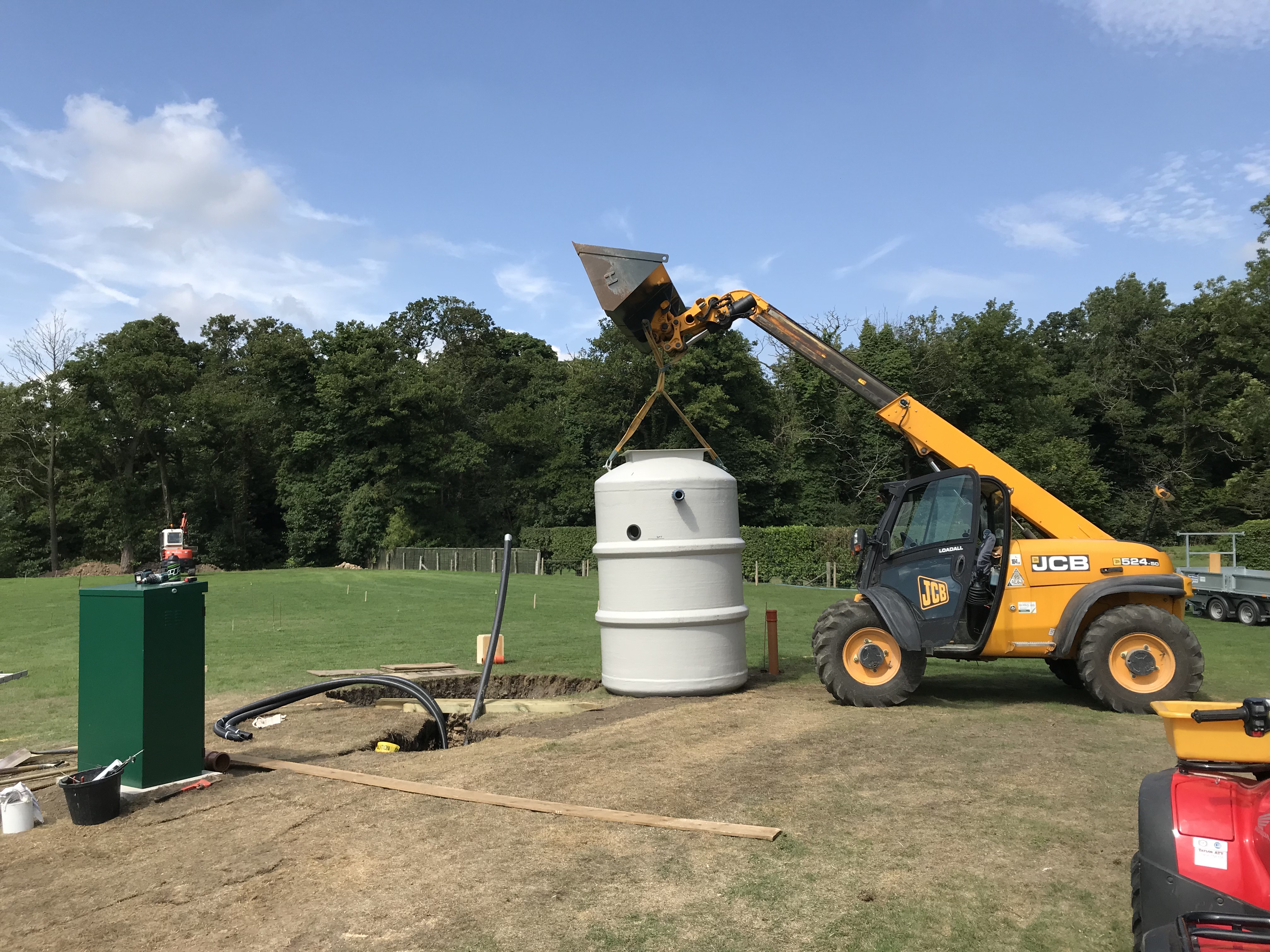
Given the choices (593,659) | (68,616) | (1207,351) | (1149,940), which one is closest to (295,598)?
(68,616)

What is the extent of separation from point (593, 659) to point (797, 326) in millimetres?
5673

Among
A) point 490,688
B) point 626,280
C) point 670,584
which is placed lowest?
point 490,688

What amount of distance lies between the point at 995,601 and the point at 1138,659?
1.48 meters

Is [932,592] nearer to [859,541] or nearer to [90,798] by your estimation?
[859,541]

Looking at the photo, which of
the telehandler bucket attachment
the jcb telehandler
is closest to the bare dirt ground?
the jcb telehandler

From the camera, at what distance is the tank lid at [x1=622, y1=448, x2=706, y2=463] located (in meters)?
11.0

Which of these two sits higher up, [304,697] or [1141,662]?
[1141,662]

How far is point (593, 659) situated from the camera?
45.2 ft

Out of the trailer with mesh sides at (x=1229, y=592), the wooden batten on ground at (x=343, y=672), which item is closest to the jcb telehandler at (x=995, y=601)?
the wooden batten on ground at (x=343, y=672)

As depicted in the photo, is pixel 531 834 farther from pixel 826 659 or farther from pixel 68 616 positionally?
pixel 68 616

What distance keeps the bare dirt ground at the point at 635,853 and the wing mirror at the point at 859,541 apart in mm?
2234

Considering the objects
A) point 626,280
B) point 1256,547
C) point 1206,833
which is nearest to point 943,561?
point 626,280

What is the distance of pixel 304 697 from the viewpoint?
9039 millimetres

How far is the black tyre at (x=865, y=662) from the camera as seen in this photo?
9562mm
